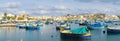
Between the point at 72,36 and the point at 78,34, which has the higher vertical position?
the point at 78,34

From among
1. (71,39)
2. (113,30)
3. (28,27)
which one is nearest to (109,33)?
(113,30)

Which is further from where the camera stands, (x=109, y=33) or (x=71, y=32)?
(x=109, y=33)

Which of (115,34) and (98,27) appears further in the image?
(98,27)

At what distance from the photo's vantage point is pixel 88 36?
54.2 m

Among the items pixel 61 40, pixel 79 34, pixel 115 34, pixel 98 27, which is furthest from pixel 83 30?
pixel 98 27

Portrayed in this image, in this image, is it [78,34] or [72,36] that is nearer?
[78,34]

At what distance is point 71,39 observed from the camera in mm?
53312

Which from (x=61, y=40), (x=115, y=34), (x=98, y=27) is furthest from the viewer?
(x=98, y=27)

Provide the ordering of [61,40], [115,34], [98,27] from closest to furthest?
[61,40]
[115,34]
[98,27]

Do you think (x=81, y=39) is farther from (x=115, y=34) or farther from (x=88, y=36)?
(x=115, y=34)

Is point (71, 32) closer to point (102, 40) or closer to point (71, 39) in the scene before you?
point (71, 39)

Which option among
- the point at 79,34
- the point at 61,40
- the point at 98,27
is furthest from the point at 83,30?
the point at 98,27

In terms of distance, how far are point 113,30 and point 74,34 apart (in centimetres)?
1961

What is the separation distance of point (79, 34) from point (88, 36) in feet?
5.85
